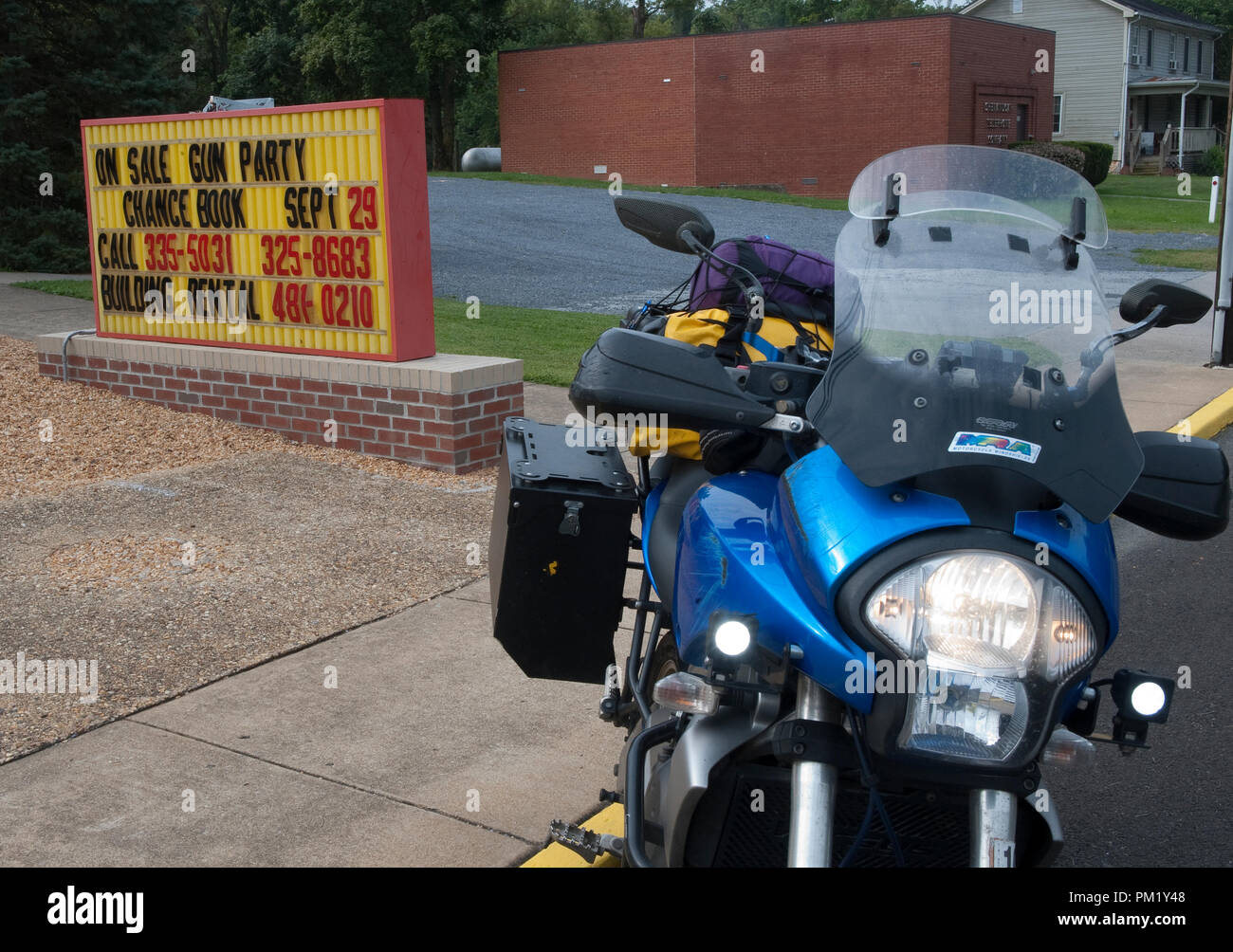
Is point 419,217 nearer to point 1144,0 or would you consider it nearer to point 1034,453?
point 1034,453

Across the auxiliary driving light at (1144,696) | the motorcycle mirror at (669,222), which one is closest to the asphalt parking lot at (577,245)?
the motorcycle mirror at (669,222)

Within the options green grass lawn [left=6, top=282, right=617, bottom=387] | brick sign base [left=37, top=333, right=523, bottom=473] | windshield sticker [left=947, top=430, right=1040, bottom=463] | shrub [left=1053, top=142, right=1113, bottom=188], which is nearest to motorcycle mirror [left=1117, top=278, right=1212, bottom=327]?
windshield sticker [left=947, top=430, right=1040, bottom=463]

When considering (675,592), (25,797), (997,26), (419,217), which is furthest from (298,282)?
(997,26)

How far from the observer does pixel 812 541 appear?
2.16 meters

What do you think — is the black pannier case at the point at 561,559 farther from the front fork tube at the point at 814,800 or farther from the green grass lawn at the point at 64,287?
the green grass lawn at the point at 64,287

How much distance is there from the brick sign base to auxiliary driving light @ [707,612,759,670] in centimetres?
532

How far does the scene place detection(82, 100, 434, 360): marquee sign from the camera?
7602mm

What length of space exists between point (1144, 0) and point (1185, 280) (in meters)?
44.5

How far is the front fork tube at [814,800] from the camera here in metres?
2.13

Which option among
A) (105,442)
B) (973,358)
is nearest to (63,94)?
(105,442)

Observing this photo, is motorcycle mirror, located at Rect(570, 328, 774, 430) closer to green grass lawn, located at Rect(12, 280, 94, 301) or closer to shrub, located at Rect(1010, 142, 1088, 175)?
green grass lawn, located at Rect(12, 280, 94, 301)

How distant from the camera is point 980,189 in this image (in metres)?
2.75

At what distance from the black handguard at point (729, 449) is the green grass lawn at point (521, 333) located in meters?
6.92

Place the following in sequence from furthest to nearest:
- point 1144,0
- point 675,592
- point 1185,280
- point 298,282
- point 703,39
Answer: point 1144,0, point 703,39, point 1185,280, point 298,282, point 675,592
